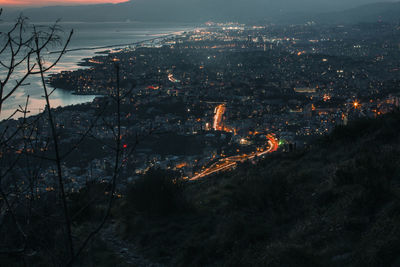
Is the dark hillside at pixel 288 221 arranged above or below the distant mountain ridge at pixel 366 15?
below

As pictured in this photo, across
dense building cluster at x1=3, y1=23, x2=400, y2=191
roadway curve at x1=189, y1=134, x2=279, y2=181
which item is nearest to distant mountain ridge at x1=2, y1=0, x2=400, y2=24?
dense building cluster at x1=3, y1=23, x2=400, y2=191

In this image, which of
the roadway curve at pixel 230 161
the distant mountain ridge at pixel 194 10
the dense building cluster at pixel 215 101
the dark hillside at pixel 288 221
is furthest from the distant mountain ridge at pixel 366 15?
the dark hillside at pixel 288 221

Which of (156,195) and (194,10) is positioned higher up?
(194,10)

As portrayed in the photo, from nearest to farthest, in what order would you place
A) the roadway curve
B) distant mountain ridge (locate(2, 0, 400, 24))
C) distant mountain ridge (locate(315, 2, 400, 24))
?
the roadway curve, distant mountain ridge (locate(315, 2, 400, 24)), distant mountain ridge (locate(2, 0, 400, 24))

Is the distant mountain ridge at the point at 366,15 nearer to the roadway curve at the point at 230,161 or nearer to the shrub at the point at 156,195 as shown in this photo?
the roadway curve at the point at 230,161

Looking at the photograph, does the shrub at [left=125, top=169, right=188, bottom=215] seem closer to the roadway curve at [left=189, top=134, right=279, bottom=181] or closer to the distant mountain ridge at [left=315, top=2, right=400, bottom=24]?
the roadway curve at [left=189, top=134, right=279, bottom=181]

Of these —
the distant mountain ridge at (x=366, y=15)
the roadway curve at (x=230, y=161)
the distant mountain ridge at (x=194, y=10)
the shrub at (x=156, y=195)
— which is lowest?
the roadway curve at (x=230, y=161)

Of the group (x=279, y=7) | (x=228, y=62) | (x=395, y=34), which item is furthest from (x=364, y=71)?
(x=279, y=7)

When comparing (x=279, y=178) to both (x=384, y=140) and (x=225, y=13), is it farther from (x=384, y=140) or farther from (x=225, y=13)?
(x=225, y=13)

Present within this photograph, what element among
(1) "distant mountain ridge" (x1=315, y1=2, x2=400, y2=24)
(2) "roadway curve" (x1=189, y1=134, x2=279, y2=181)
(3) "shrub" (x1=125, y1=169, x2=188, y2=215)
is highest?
(1) "distant mountain ridge" (x1=315, y1=2, x2=400, y2=24)

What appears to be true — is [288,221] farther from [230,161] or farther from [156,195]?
[230,161]

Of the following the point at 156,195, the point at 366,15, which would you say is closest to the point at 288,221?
the point at 156,195
